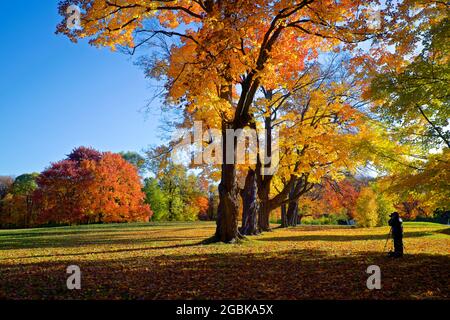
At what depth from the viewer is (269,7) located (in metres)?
11.1

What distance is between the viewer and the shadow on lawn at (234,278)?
6324 millimetres

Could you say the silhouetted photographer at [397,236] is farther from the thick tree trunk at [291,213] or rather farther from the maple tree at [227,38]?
the thick tree trunk at [291,213]

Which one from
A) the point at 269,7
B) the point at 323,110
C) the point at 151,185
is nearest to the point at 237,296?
the point at 269,7

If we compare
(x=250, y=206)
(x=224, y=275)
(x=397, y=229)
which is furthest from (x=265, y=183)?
(x=224, y=275)

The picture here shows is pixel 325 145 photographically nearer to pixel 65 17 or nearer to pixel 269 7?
pixel 269 7

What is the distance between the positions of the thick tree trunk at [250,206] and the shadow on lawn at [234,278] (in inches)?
378

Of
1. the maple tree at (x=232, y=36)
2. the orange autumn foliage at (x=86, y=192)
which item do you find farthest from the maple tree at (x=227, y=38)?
the orange autumn foliage at (x=86, y=192)

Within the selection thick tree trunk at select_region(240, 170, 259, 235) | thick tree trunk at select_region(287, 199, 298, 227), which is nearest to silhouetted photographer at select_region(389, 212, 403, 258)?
thick tree trunk at select_region(240, 170, 259, 235)

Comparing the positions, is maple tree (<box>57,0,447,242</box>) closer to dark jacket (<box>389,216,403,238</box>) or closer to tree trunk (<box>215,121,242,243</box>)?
tree trunk (<box>215,121,242,243</box>)

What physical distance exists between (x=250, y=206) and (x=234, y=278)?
12.9 m

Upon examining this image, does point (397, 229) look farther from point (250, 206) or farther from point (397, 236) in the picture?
point (250, 206)

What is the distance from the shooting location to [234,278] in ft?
25.1

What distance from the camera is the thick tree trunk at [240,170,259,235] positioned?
20.6m

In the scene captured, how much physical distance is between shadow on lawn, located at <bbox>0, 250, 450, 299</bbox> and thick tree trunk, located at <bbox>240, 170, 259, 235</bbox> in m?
9.61
